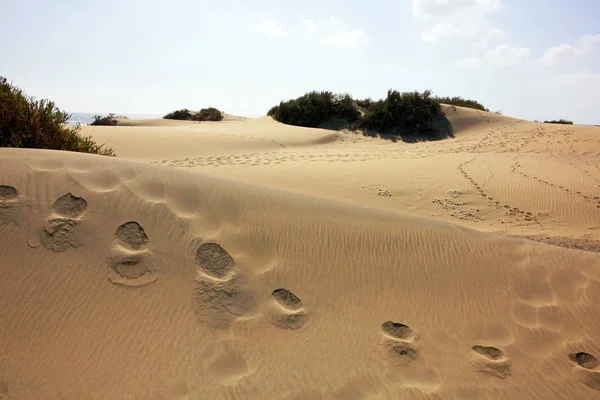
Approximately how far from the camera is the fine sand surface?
2334 mm

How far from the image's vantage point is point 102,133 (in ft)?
42.3

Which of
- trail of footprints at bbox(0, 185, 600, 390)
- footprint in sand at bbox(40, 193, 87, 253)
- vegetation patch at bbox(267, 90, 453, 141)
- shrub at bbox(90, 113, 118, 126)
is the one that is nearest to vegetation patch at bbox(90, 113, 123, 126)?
shrub at bbox(90, 113, 118, 126)

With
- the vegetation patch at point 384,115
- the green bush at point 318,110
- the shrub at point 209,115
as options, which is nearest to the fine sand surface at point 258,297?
the vegetation patch at point 384,115

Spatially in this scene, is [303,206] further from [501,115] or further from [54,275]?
[501,115]

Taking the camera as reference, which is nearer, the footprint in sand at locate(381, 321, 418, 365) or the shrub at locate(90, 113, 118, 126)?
the footprint in sand at locate(381, 321, 418, 365)

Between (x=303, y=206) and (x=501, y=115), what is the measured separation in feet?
59.8

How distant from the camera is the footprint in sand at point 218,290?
2.69 meters

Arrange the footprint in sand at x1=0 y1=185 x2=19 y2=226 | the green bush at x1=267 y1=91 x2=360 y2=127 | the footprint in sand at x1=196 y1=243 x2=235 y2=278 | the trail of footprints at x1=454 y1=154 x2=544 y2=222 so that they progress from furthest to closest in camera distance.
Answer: the green bush at x1=267 y1=91 x2=360 y2=127
the trail of footprints at x1=454 y1=154 x2=544 y2=222
the footprint in sand at x1=196 y1=243 x2=235 y2=278
the footprint in sand at x1=0 y1=185 x2=19 y2=226

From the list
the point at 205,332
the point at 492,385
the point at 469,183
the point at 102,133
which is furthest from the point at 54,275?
the point at 102,133

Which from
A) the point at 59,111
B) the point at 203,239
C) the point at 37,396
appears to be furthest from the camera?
the point at 59,111

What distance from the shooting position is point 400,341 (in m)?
2.83

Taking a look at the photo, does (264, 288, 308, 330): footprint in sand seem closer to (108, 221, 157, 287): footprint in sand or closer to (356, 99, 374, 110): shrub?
(108, 221, 157, 287): footprint in sand

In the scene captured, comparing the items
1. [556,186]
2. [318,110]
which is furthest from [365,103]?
[556,186]

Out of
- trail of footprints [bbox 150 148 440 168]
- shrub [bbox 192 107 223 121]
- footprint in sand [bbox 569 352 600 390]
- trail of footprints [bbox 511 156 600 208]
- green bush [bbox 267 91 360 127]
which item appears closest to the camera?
footprint in sand [bbox 569 352 600 390]
